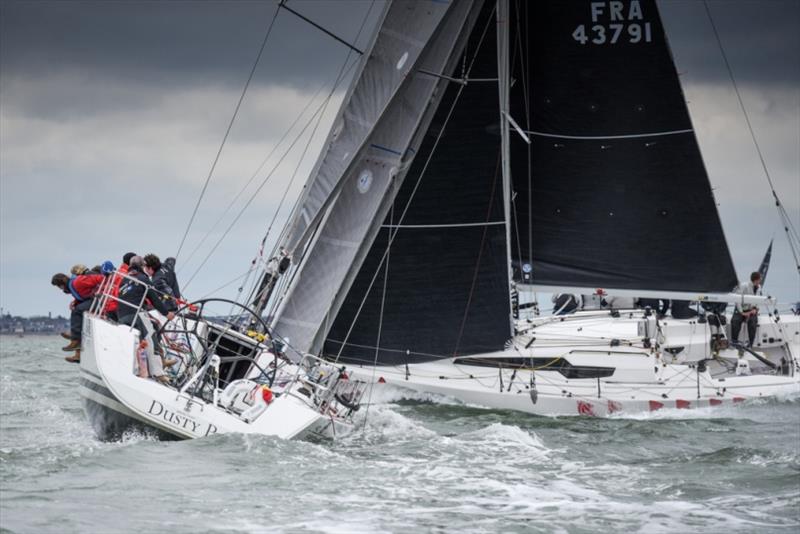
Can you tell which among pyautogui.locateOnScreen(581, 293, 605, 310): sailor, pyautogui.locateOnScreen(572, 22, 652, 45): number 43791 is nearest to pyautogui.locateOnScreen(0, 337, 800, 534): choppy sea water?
pyautogui.locateOnScreen(572, 22, 652, 45): number 43791

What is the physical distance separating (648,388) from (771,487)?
862 centimetres

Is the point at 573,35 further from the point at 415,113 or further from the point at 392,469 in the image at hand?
the point at 392,469

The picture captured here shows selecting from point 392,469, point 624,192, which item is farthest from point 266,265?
point 624,192

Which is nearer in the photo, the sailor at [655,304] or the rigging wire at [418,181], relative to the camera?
the rigging wire at [418,181]

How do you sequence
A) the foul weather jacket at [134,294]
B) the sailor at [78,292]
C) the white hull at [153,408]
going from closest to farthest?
the white hull at [153,408], the foul weather jacket at [134,294], the sailor at [78,292]

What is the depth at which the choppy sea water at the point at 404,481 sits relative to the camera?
37.2 feet

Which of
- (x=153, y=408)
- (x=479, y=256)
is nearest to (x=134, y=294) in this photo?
(x=153, y=408)

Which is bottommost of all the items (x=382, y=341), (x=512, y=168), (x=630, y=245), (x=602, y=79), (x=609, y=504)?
(x=609, y=504)

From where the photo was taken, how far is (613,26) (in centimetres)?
2548

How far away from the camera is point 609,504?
12.7 metres

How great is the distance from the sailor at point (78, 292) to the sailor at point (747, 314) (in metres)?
13.4

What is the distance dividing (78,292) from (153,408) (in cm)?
419

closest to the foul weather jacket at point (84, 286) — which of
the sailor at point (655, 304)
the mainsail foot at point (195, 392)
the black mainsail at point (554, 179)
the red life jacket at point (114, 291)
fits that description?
the red life jacket at point (114, 291)

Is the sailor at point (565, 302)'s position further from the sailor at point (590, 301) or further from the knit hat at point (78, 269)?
the knit hat at point (78, 269)
